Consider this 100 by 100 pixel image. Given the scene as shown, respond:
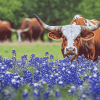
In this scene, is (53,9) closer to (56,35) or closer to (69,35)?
(56,35)

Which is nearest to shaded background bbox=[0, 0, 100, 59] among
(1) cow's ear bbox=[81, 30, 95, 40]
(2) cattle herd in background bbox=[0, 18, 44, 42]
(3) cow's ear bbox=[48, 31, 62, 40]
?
(2) cattle herd in background bbox=[0, 18, 44, 42]

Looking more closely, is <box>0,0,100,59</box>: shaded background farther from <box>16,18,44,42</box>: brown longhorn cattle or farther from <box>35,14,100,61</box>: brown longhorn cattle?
<box>35,14,100,61</box>: brown longhorn cattle

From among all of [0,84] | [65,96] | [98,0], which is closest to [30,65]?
[0,84]

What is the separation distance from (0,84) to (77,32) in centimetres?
Answer: 287

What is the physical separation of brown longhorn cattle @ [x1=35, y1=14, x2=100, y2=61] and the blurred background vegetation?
21.8 m

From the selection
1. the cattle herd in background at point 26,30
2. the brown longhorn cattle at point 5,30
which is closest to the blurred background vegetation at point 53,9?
the cattle herd in background at point 26,30

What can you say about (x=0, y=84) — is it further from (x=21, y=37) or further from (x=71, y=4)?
(x=71, y=4)

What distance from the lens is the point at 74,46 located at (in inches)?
231

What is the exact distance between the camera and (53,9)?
2959cm

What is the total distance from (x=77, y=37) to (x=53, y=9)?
2398 cm

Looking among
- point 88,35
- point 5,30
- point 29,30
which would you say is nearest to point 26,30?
point 29,30

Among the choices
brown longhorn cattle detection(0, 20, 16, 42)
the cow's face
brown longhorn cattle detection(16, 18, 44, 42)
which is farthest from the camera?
brown longhorn cattle detection(0, 20, 16, 42)

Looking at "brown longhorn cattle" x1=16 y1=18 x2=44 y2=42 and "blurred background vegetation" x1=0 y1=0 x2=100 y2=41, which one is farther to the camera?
"blurred background vegetation" x1=0 y1=0 x2=100 y2=41

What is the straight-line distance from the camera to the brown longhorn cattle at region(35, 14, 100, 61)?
233 inches
